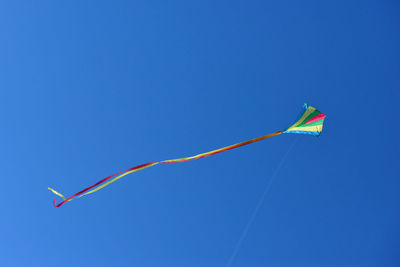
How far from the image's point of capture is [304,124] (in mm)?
5258

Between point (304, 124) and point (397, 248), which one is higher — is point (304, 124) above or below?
above

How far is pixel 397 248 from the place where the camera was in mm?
6316

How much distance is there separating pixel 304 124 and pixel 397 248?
3850 mm

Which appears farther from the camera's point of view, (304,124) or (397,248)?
(397,248)
